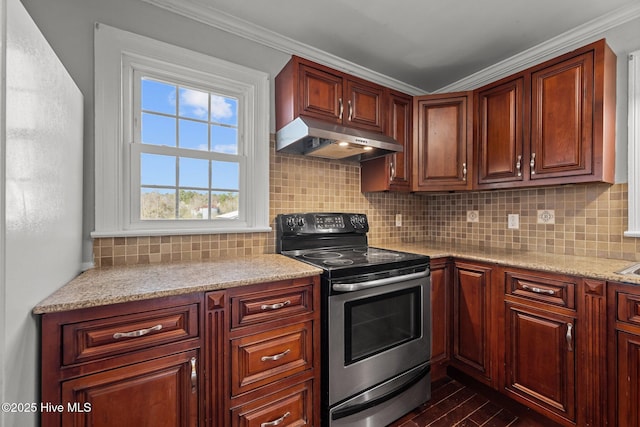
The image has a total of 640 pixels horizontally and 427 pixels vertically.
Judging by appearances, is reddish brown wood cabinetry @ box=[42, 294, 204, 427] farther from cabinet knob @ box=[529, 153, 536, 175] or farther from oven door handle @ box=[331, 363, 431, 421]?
cabinet knob @ box=[529, 153, 536, 175]

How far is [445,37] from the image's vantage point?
2016mm

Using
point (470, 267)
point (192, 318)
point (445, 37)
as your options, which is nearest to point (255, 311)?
point (192, 318)

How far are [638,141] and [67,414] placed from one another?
3.07 meters

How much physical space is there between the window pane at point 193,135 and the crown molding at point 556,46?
2.33m

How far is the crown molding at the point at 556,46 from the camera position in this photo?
174 cm

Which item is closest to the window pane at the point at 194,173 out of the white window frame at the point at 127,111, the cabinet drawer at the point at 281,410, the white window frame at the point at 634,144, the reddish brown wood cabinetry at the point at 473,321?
the white window frame at the point at 127,111

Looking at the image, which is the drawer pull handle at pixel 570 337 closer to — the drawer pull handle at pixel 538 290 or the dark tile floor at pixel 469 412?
the drawer pull handle at pixel 538 290

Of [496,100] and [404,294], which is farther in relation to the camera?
[496,100]

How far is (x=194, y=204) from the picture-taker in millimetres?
1839

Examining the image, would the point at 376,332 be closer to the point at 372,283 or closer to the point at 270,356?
the point at 372,283

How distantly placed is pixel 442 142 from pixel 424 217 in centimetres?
93

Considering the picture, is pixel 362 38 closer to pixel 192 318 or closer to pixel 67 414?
pixel 192 318

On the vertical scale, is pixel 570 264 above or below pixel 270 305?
above

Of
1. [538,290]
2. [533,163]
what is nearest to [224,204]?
[538,290]
